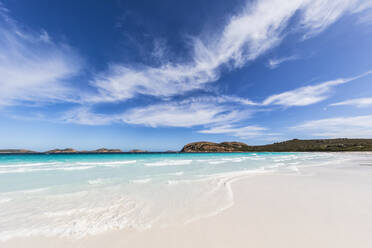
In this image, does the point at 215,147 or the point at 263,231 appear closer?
the point at 263,231

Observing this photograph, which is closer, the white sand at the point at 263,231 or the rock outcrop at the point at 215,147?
the white sand at the point at 263,231

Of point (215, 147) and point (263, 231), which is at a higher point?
point (215, 147)

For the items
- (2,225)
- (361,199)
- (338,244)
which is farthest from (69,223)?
(361,199)

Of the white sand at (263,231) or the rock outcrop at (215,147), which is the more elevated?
the rock outcrop at (215,147)

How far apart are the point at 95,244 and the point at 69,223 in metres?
1.42

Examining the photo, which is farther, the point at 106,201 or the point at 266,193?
the point at 266,193

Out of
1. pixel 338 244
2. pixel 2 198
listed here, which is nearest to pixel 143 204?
pixel 338 244

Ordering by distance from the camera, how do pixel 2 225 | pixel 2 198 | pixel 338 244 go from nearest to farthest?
pixel 338 244
pixel 2 225
pixel 2 198

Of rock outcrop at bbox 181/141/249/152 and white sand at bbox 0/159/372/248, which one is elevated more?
rock outcrop at bbox 181/141/249/152

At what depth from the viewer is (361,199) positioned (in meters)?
5.11

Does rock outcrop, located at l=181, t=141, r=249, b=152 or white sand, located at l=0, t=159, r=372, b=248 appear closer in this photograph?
white sand, located at l=0, t=159, r=372, b=248

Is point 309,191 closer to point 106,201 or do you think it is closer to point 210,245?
point 210,245

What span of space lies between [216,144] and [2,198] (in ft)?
340

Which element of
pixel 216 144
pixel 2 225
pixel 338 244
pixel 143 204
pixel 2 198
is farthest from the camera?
pixel 216 144
